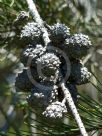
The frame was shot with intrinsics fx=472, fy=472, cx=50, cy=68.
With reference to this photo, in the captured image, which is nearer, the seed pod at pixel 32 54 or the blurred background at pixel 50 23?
the seed pod at pixel 32 54

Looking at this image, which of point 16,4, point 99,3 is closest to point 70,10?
point 16,4

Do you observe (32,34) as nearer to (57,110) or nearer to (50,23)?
(57,110)

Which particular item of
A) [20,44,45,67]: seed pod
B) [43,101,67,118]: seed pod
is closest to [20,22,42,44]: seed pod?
[20,44,45,67]: seed pod

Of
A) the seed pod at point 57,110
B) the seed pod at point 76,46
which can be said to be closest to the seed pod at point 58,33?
the seed pod at point 76,46

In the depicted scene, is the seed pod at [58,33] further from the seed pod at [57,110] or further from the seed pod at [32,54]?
the seed pod at [57,110]

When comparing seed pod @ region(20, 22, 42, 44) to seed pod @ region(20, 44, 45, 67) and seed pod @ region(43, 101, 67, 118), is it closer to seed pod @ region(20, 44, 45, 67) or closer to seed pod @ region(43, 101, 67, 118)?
seed pod @ region(20, 44, 45, 67)

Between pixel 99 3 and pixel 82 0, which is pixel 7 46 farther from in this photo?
pixel 99 3

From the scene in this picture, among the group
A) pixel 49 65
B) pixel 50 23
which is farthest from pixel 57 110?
pixel 50 23

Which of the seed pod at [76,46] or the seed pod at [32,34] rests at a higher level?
the seed pod at [32,34]
